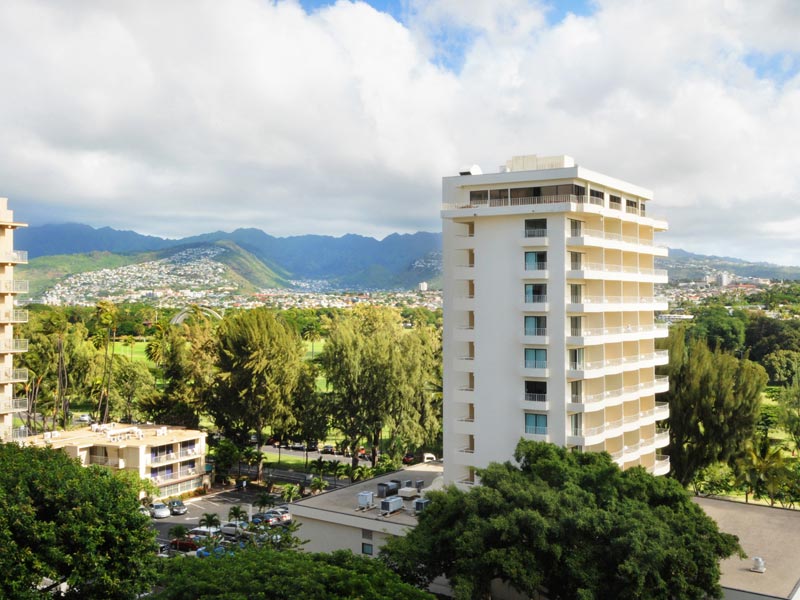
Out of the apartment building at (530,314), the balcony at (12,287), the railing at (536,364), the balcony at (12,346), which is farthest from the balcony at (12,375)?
the railing at (536,364)

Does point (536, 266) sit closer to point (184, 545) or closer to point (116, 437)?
point (184, 545)

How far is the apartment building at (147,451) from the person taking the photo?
52781 mm

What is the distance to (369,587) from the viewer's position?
19.8 meters

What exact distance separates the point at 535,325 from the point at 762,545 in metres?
13.9

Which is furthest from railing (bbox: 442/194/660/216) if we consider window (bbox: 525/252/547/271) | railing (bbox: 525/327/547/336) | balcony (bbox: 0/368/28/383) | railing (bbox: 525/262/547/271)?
balcony (bbox: 0/368/28/383)

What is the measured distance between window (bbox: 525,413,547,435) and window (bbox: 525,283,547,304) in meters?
5.70

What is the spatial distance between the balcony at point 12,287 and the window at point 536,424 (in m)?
35.3

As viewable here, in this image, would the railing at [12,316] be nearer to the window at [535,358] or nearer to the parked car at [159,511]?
the parked car at [159,511]

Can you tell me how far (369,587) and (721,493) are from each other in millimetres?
39020

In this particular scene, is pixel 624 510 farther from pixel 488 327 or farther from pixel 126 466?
pixel 126 466

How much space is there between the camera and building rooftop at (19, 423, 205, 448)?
53.0 m

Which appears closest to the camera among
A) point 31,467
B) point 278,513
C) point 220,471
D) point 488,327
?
point 31,467

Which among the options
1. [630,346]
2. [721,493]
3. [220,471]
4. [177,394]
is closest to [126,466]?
[220,471]

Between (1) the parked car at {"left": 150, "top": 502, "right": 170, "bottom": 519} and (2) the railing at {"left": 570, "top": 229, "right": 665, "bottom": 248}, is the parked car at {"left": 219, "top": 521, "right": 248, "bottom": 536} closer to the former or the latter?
(1) the parked car at {"left": 150, "top": 502, "right": 170, "bottom": 519}
